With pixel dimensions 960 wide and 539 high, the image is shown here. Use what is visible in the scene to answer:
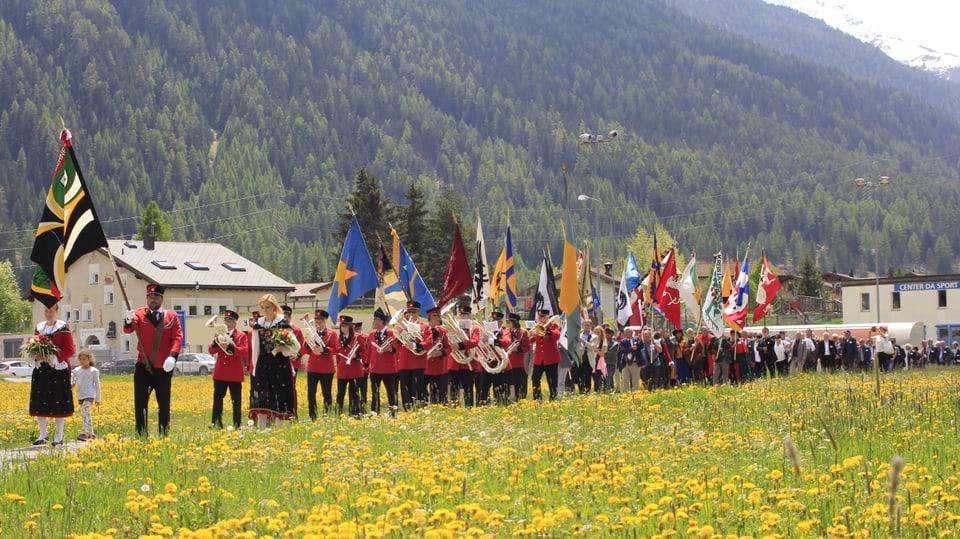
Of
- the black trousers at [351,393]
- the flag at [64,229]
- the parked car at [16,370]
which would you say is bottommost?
the parked car at [16,370]

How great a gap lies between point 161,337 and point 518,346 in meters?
8.75

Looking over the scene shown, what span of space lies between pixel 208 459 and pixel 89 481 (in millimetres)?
1005

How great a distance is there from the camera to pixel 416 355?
2014 cm

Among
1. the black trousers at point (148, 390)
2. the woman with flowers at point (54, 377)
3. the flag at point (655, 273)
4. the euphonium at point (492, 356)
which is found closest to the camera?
the black trousers at point (148, 390)

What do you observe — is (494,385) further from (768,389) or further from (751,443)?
(751,443)

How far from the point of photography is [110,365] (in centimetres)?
5878

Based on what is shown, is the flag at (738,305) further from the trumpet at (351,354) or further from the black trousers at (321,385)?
the trumpet at (351,354)

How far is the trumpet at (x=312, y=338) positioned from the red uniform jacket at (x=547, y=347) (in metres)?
4.35

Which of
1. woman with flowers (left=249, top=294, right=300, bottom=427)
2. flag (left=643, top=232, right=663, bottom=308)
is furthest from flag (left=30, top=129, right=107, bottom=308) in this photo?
flag (left=643, top=232, right=663, bottom=308)

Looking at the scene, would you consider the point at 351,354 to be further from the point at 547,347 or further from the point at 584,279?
the point at 584,279

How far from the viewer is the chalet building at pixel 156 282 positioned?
81.5 meters

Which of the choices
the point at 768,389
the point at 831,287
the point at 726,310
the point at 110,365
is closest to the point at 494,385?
the point at 768,389

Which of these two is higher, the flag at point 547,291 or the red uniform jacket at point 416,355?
the flag at point 547,291

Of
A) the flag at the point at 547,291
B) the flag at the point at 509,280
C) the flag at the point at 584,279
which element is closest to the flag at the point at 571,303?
the flag at the point at 509,280
